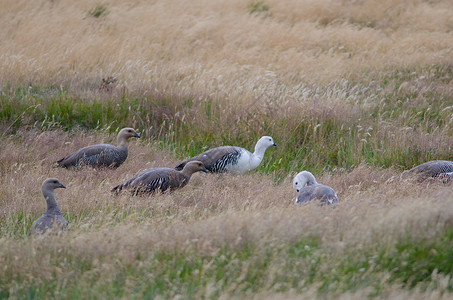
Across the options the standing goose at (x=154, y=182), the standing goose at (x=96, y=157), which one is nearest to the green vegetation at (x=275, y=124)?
the standing goose at (x=96, y=157)

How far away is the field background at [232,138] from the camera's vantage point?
4.59 meters

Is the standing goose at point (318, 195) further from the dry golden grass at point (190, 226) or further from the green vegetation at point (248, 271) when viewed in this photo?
the green vegetation at point (248, 271)

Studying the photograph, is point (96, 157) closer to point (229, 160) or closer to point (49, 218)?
point (229, 160)

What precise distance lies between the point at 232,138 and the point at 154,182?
2.99m

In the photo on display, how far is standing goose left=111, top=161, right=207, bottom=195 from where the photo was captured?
747 cm

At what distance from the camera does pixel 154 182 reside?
759 cm

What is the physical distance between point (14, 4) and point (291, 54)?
9.41m

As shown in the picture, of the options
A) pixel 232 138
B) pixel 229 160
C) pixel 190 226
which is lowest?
pixel 232 138

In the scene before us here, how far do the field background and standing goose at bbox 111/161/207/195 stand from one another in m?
0.18

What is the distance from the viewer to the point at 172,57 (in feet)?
46.6

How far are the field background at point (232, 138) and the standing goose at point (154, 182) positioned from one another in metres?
0.18

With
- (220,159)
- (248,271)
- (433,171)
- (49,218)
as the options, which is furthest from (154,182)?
(433,171)

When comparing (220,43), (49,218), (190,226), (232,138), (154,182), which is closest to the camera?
(190,226)

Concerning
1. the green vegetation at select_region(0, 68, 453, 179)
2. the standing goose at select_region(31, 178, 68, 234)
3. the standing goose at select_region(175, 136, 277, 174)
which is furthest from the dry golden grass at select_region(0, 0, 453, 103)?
the standing goose at select_region(31, 178, 68, 234)
